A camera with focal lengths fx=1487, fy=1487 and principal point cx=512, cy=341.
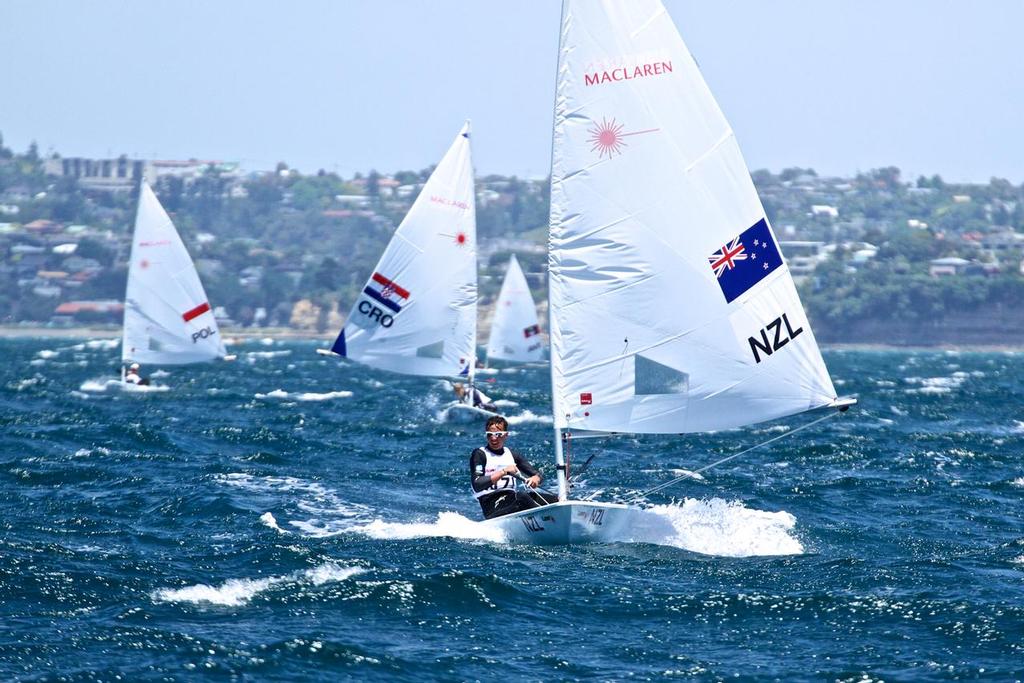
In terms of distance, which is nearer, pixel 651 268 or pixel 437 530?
pixel 651 268

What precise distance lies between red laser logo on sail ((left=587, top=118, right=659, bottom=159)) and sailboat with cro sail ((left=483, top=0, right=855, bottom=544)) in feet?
0.06

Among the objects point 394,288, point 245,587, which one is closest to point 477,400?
point 394,288

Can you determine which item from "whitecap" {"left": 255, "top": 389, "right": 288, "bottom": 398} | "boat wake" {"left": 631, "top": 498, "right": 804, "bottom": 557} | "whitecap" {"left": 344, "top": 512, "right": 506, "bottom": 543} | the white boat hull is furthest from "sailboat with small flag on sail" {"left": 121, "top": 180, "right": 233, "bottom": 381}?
the white boat hull

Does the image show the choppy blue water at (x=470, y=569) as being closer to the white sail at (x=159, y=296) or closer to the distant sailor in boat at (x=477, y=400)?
the distant sailor in boat at (x=477, y=400)

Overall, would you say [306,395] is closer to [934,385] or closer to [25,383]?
[25,383]

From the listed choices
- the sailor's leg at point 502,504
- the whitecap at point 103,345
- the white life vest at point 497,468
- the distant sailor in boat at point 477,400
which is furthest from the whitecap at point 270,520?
the whitecap at point 103,345

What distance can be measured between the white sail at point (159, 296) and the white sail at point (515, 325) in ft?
74.3

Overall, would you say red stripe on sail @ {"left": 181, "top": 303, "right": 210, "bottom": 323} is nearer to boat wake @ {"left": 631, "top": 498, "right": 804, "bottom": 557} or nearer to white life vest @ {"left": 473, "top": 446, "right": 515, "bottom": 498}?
boat wake @ {"left": 631, "top": 498, "right": 804, "bottom": 557}

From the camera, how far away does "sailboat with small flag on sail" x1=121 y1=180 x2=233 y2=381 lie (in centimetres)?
5256

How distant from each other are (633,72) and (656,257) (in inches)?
92.4

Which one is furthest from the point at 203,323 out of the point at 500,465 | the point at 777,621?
the point at 777,621

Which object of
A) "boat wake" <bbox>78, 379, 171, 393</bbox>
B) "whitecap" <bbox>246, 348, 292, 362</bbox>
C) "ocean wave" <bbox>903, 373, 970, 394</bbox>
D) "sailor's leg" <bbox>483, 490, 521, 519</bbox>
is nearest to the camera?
"sailor's leg" <bbox>483, 490, 521, 519</bbox>

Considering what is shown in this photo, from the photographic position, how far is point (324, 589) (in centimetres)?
1647

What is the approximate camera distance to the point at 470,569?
17.5 meters
